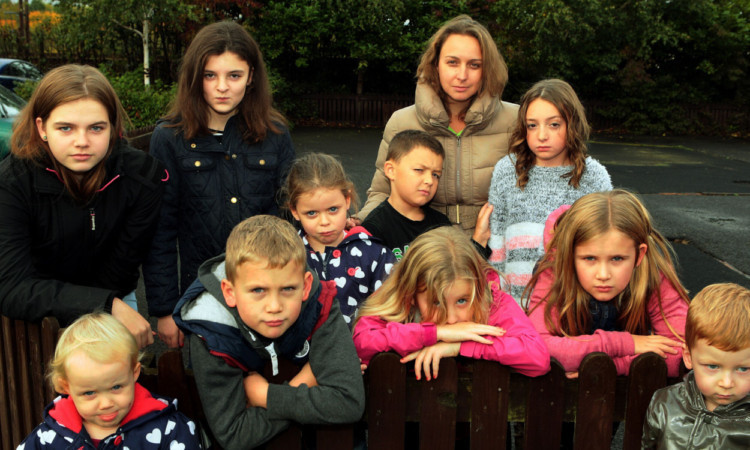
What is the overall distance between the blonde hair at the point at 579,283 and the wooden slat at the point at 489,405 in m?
0.37

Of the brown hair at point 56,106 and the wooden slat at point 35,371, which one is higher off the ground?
the brown hair at point 56,106

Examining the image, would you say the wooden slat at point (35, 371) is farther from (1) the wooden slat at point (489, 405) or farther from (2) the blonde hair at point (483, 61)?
(2) the blonde hair at point (483, 61)

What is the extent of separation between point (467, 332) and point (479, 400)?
0.93ft

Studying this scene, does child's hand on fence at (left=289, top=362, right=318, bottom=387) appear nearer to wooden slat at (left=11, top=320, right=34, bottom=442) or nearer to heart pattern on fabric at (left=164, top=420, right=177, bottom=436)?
heart pattern on fabric at (left=164, top=420, right=177, bottom=436)

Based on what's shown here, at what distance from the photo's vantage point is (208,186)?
10.7 feet

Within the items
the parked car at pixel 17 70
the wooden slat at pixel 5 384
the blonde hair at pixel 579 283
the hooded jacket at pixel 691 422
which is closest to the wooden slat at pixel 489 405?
the blonde hair at pixel 579 283

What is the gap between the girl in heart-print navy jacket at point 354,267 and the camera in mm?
2951

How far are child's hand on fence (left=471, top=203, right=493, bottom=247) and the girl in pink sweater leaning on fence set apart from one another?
694mm

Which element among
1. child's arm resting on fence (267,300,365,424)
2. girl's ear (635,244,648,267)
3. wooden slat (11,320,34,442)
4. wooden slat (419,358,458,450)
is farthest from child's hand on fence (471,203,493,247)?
wooden slat (11,320,34,442)

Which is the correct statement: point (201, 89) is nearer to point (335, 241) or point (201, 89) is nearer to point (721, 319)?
point (335, 241)

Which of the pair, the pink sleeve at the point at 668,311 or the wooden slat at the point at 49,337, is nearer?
the wooden slat at the point at 49,337

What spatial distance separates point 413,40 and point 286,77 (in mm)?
4177

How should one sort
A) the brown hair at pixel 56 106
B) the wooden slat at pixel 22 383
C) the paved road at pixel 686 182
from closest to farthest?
1. the brown hair at pixel 56 106
2. the wooden slat at pixel 22 383
3. the paved road at pixel 686 182

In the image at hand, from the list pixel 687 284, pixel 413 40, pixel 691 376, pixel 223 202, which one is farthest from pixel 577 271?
pixel 413 40
